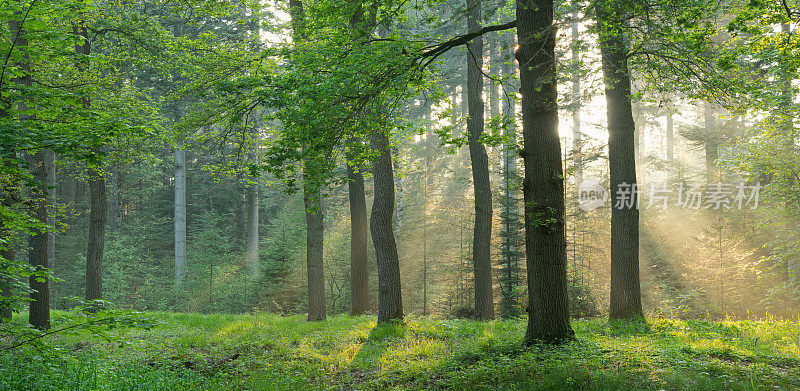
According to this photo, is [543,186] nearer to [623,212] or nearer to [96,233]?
[623,212]

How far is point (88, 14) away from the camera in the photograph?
11.9 m

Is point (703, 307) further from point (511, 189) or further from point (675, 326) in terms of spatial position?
point (675, 326)

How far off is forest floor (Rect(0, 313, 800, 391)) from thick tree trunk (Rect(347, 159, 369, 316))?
3274mm

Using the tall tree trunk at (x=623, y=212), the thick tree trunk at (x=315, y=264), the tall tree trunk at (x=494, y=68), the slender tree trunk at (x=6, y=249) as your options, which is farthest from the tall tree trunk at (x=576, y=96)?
the slender tree trunk at (x=6, y=249)

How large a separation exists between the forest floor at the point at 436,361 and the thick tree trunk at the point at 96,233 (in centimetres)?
482

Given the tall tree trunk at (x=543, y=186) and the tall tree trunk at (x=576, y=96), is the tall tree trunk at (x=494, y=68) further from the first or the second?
the tall tree trunk at (x=543, y=186)

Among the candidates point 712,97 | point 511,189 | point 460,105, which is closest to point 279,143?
point 712,97

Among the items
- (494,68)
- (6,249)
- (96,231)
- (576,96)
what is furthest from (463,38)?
(494,68)

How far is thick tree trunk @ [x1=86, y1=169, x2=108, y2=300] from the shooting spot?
13883mm

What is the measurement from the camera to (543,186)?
6.96 metres

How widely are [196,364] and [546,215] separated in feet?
19.1

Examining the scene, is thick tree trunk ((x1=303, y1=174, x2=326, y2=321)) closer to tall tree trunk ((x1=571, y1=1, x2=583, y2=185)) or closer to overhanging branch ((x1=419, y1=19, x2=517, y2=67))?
overhanging branch ((x1=419, y1=19, x2=517, y2=67))

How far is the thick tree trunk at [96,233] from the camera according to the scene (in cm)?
1388

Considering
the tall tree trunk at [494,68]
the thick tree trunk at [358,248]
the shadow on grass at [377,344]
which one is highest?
the tall tree trunk at [494,68]
